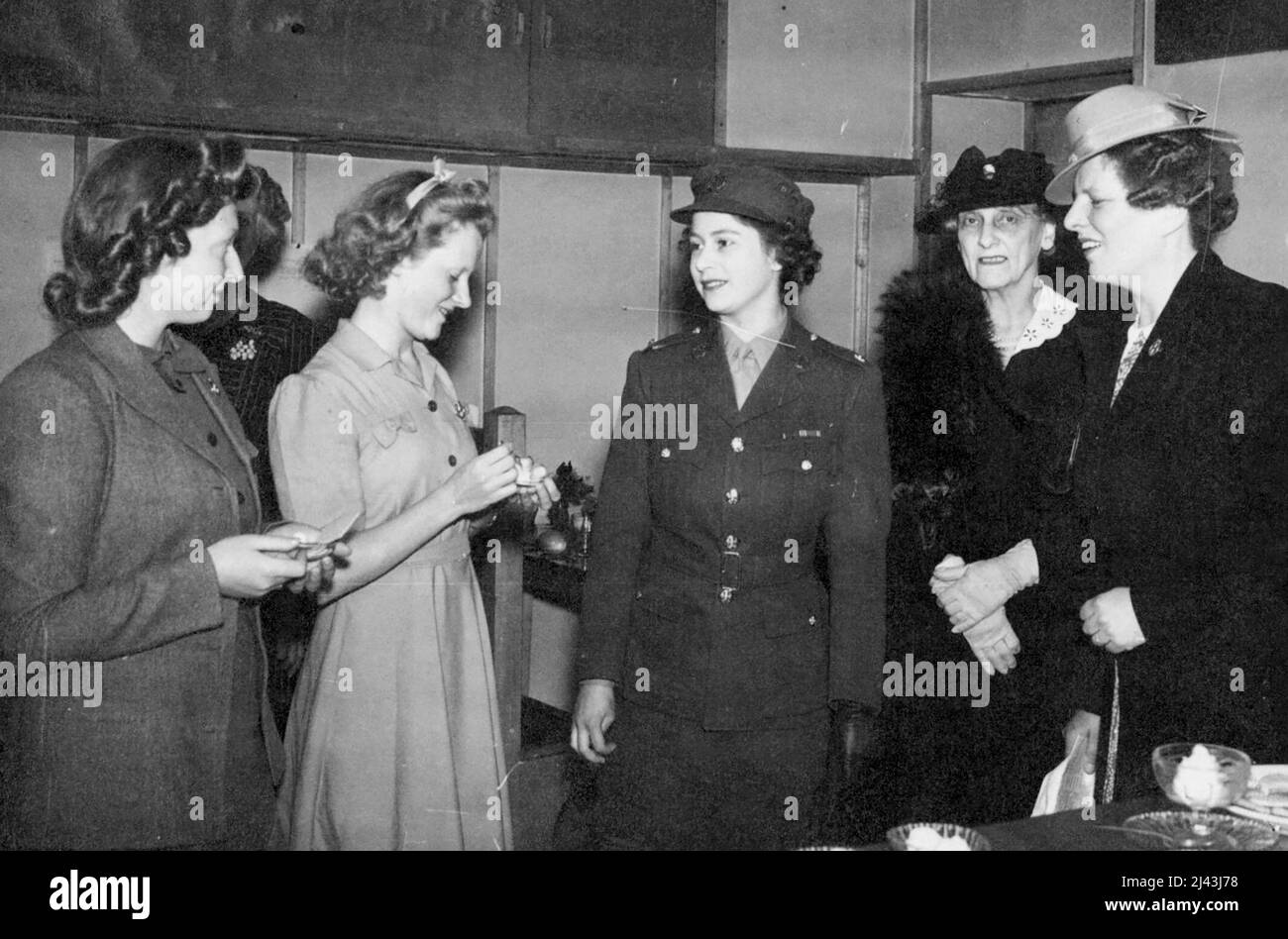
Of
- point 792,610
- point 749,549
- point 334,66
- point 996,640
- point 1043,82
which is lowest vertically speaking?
point 996,640

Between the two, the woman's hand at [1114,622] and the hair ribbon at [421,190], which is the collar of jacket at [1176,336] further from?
the hair ribbon at [421,190]

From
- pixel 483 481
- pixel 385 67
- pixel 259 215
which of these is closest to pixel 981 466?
pixel 483 481

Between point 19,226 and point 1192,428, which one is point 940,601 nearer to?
point 1192,428

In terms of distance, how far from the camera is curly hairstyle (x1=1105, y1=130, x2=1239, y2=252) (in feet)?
7.42

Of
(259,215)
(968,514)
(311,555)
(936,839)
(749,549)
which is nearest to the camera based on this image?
(936,839)

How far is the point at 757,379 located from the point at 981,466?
2.28ft

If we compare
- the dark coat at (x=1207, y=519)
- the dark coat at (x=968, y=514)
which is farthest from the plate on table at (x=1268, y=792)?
the dark coat at (x=968, y=514)

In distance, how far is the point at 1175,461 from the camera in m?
2.22

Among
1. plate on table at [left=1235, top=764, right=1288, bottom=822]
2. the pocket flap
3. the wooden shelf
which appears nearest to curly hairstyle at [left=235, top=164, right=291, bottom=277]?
the pocket flap

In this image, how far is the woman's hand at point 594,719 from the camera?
245cm

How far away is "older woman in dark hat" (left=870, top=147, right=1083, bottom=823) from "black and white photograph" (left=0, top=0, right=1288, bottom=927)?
0.04ft

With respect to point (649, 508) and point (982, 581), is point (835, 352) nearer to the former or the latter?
point (649, 508)
